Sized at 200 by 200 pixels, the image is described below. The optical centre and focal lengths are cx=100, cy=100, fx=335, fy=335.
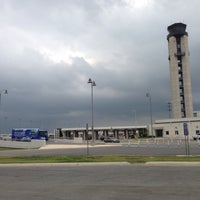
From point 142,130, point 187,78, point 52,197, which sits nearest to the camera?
point 52,197

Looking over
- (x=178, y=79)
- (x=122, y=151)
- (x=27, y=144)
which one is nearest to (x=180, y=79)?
(x=178, y=79)

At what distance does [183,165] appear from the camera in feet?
67.6

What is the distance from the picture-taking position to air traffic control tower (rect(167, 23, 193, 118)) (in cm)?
12062

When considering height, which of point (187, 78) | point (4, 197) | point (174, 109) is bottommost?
point (4, 197)

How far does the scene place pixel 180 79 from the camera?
123062 millimetres

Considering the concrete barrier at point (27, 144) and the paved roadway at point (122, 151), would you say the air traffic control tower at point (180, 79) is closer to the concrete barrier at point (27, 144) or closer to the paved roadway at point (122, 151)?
the concrete barrier at point (27, 144)

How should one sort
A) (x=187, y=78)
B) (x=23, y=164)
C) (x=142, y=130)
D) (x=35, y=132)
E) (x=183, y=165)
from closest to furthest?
(x=183, y=165) < (x=23, y=164) < (x=35, y=132) < (x=187, y=78) < (x=142, y=130)

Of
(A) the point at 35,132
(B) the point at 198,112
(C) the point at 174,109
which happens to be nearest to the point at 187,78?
(C) the point at 174,109

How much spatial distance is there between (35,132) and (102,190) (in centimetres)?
6985

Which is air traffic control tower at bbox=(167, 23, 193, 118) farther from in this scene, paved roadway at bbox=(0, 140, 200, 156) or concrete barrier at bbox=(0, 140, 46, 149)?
paved roadway at bbox=(0, 140, 200, 156)

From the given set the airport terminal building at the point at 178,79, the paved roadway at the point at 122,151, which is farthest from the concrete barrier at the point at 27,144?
the airport terminal building at the point at 178,79

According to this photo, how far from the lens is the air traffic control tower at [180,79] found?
121 metres

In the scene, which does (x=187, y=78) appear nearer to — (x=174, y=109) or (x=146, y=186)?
(x=174, y=109)

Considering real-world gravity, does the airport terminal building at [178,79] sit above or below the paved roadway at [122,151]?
above
